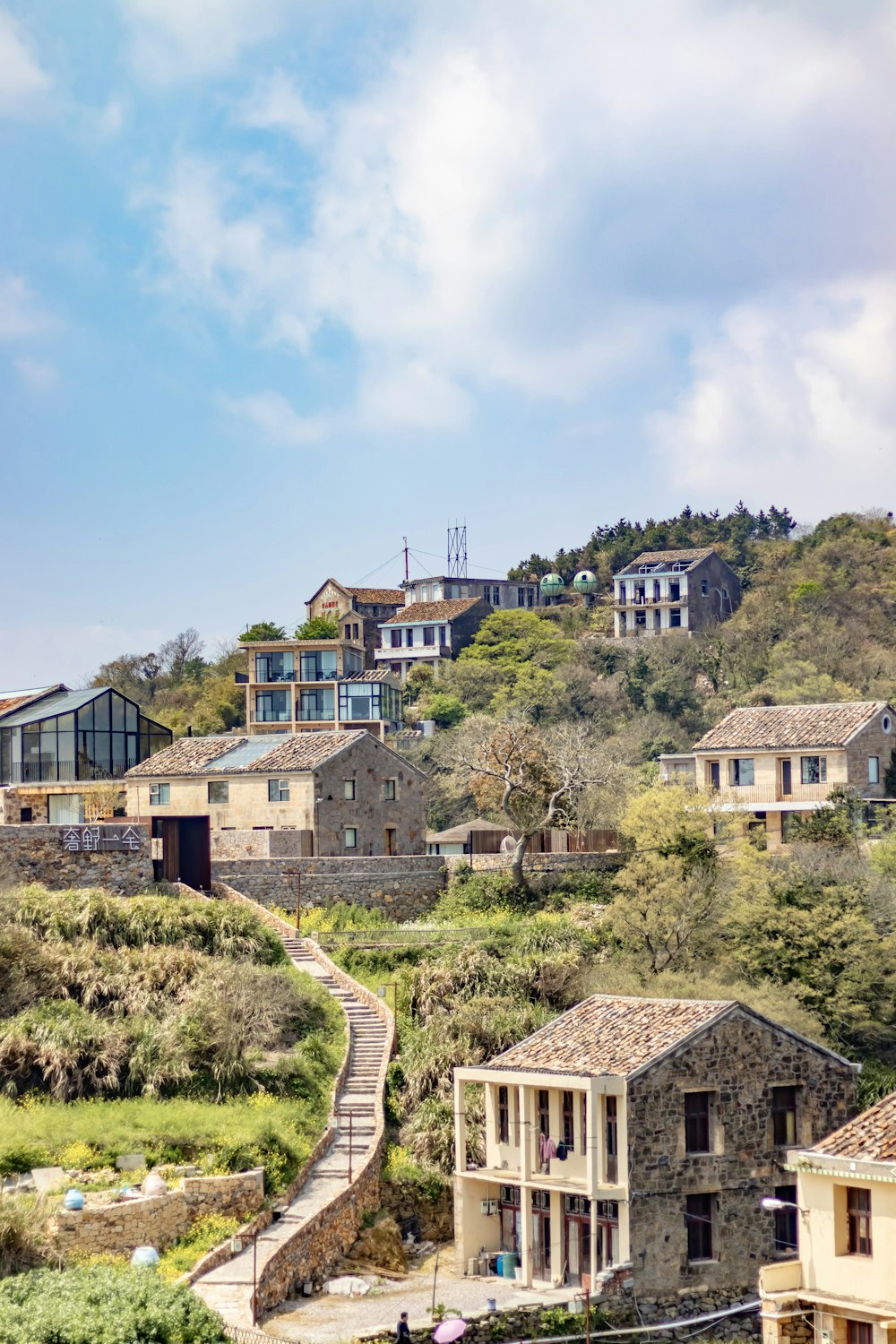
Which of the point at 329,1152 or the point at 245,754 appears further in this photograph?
the point at 245,754

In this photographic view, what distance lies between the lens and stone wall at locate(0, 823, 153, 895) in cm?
4956

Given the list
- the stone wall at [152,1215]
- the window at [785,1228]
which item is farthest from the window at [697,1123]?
the stone wall at [152,1215]

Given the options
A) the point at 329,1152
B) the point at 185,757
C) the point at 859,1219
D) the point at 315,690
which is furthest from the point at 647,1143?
the point at 315,690

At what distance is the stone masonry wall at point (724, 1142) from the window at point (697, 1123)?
0.15 metres

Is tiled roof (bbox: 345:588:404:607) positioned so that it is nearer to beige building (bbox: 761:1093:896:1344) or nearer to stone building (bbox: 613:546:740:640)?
stone building (bbox: 613:546:740:640)

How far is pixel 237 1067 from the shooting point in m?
40.0

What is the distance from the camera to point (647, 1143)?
35.5 meters

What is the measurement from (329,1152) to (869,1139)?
43.8ft

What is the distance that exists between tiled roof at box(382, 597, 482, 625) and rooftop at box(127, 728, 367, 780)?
37.4 meters

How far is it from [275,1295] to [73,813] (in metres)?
33.0

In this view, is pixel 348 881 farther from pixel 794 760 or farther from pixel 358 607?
pixel 358 607

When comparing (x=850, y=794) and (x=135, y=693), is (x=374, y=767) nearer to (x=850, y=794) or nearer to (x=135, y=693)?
(x=850, y=794)

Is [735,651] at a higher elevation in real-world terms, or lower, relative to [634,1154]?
higher

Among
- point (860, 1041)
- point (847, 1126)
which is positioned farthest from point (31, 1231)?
point (860, 1041)
